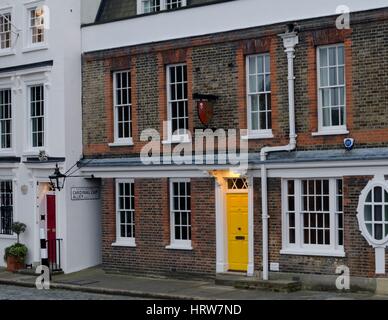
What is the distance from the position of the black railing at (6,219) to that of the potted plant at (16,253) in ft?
3.55

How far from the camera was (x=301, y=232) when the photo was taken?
20.0 metres

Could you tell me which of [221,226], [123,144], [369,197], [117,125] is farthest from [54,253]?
[369,197]

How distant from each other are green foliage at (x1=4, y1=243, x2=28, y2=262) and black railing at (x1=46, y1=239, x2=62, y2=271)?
1.06 m

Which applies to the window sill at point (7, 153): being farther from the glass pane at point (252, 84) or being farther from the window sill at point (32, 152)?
the glass pane at point (252, 84)

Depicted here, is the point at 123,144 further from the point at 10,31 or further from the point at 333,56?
the point at 333,56

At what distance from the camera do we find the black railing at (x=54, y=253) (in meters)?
24.4

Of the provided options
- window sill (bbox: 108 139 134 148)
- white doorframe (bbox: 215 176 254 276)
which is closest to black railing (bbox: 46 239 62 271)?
window sill (bbox: 108 139 134 148)

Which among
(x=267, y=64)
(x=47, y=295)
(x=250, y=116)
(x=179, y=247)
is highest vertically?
(x=267, y=64)

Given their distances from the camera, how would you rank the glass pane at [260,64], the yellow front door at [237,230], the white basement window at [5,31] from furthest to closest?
the white basement window at [5,31]
the yellow front door at [237,230]
the glass pane at [260,64]

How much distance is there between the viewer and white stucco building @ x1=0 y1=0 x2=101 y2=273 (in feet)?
80.1

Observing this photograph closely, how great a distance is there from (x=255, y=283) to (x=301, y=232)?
160 centimetres

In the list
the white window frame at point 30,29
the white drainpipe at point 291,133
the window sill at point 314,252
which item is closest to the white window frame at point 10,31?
the white window frame at point 30,29

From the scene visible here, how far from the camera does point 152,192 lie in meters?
23.0

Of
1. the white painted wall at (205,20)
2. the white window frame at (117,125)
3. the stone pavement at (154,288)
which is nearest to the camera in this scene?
the stone pavement at (154,288)
